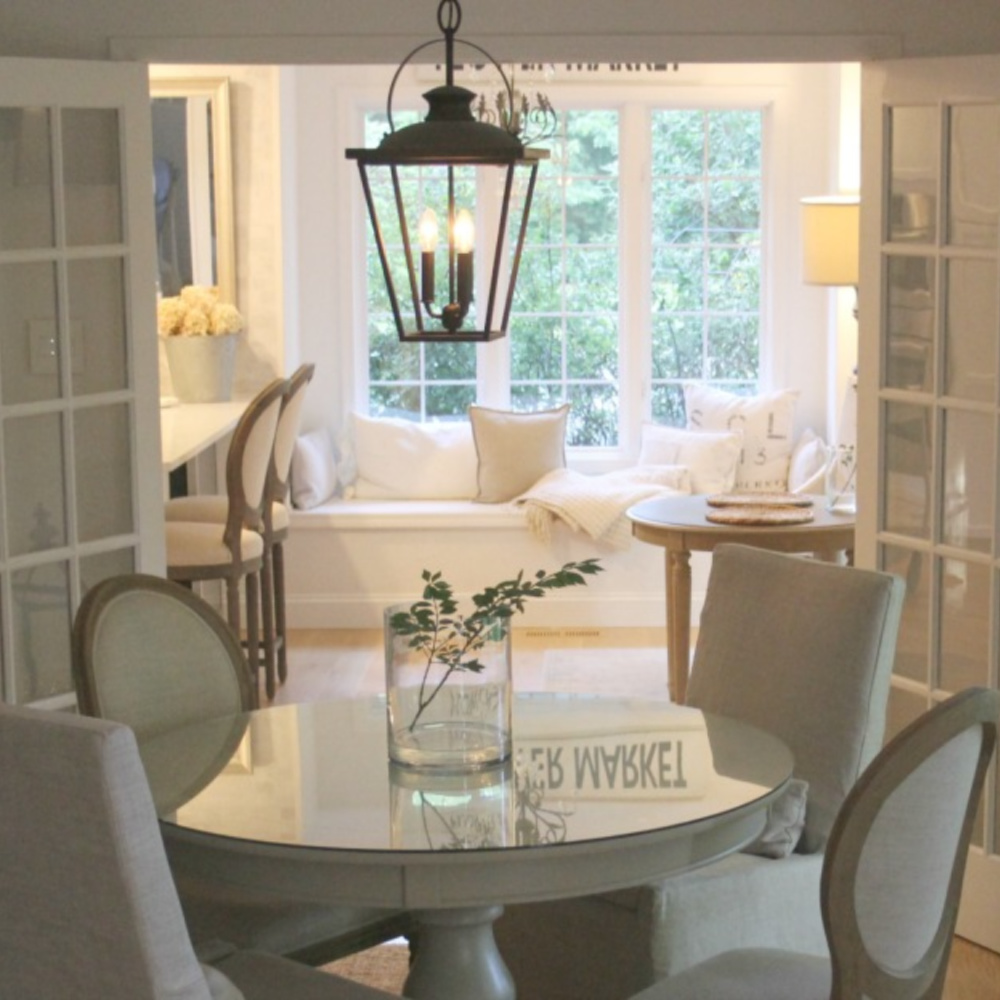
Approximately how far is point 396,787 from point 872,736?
3.05ft

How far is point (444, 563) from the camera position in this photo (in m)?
7.38

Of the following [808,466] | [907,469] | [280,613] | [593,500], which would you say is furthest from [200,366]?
[907,469]

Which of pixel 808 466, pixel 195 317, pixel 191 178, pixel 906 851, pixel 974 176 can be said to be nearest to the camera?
pixel 906 851

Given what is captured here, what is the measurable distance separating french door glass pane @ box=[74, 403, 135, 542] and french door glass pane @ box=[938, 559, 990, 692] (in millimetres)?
1812

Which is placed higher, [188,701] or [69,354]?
[69,354]

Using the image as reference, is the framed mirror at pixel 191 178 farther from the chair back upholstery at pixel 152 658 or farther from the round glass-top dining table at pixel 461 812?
the round glass-top dining table at pixel 461 812

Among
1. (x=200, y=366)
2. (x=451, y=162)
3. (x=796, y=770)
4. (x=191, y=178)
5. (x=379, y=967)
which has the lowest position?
(x=379, y=967)

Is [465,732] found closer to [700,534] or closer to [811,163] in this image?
[700,534]

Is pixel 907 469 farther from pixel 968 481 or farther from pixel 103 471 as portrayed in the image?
pixel 103 471

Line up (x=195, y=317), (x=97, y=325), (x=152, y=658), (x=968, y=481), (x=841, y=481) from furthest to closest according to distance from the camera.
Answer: (x=195, y=317) < (x=841, y=481) < (x=97, y=325) < (x=968, y=481) < (x=152, y=658)

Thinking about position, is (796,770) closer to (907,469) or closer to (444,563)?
(907,469)

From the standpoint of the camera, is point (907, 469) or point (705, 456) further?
point (705, 456)

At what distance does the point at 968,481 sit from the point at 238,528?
2.56 m

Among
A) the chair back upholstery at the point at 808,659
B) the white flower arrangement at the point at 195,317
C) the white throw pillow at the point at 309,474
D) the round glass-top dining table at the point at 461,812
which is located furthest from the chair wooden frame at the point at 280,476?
the round glass-top dining table at the point at 461,812
